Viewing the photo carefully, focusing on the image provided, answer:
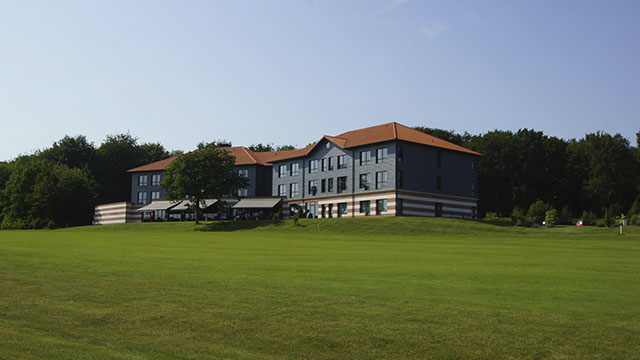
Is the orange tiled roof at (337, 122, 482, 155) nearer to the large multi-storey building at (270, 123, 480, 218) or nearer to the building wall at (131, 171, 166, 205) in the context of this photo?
the large multi-storey building at (270, 123, 480, 218)

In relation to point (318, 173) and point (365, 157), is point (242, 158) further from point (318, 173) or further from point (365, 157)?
point (365, 157)

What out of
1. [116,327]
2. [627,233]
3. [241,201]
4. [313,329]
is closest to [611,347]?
[313,329]

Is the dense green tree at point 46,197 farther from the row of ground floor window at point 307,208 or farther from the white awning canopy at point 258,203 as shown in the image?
the white awning canopy at point 258,203

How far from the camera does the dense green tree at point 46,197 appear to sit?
93.1 m

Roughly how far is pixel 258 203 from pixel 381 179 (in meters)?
22.4

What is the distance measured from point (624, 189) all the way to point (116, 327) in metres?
100

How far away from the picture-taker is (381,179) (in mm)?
75000

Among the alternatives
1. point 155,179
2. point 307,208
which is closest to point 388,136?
point 307,208

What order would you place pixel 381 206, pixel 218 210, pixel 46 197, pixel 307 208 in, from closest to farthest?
pixel 381 206, pixel 307 208, pixel 218 210, pixel 46 197

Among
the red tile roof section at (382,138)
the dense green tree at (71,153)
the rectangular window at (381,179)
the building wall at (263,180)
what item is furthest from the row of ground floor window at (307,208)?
the dense green tree at (71,153)

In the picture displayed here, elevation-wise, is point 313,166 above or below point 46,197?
above

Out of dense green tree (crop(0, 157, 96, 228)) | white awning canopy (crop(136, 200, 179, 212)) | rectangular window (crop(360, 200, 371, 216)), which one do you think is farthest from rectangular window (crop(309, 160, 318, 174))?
dense green tree (crop(0, 157, 96, 228))

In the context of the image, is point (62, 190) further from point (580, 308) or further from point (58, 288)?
point (580, 308)

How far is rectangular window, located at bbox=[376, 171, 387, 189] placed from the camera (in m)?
74.4
